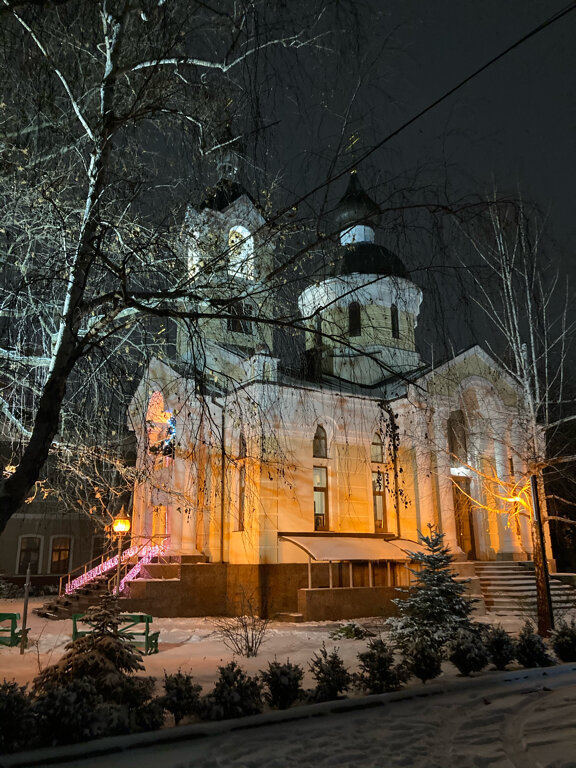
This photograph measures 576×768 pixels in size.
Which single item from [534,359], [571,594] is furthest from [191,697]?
[571,594]

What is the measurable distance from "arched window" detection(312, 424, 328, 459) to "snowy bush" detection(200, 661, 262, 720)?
1600cm

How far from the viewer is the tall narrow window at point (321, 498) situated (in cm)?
2359

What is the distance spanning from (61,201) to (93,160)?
5.45ft

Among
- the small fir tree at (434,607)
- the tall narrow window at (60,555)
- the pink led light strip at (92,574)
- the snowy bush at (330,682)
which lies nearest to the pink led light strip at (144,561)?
the pink led light strip at (92,574)

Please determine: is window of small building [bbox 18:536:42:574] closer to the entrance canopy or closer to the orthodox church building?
the orthodox church building

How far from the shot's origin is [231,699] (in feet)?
26.0

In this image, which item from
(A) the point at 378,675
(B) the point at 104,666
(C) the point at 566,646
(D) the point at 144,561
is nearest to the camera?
(B) the point at 104,666

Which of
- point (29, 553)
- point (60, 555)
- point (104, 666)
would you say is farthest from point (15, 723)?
point (60, 555)

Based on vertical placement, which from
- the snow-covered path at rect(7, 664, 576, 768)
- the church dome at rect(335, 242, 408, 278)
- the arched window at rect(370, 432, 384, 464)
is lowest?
the snow-covered path at rect(7, 664, 576, 768)

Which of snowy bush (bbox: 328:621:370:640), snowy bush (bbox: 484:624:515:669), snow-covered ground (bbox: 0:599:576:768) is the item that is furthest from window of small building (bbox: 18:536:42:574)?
snowy bush (bbox: 484:624:515:669)

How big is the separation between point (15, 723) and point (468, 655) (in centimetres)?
712

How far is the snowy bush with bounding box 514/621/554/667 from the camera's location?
11.1 m

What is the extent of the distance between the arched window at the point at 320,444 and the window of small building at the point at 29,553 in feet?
58.7

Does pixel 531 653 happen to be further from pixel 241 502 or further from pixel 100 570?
pixel 100 570
